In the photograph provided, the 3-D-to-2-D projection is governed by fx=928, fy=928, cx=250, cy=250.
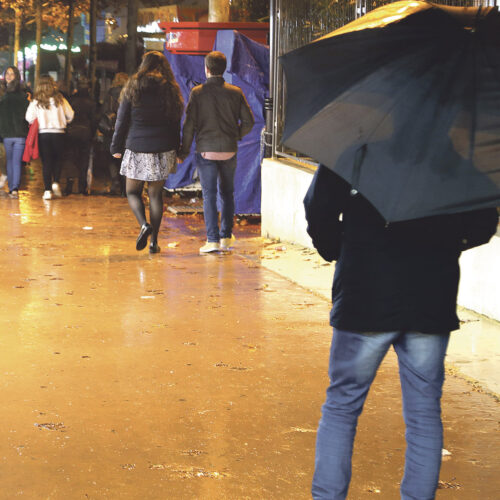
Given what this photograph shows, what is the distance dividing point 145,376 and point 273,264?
4140 mm

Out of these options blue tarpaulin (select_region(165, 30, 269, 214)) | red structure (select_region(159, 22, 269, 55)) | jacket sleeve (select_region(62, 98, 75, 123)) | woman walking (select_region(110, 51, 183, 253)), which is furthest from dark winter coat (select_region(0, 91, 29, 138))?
woman walking (select_region(110, 51, 183, 253))

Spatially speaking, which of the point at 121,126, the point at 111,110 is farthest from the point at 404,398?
the point at 111,110

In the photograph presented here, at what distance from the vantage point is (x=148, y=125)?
955cm

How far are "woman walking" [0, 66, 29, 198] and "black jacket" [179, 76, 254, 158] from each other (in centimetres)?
616

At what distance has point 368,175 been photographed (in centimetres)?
305

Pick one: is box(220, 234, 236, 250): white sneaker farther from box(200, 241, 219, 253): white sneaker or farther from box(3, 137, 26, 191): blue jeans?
box(3, 137, 26, 191): blue jeans

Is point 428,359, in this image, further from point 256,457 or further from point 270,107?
point 270,107

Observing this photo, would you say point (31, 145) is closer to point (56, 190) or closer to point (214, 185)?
point (56, 190)

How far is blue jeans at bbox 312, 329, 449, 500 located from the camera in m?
3.23

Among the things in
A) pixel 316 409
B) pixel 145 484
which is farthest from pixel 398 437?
pixel 145 484

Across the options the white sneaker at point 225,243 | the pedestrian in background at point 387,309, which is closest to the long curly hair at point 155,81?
the white sneaker at point 225,243

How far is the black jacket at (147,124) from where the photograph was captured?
375 inches

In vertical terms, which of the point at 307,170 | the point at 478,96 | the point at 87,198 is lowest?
the point at 87,198

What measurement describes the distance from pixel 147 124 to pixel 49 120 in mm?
5985
